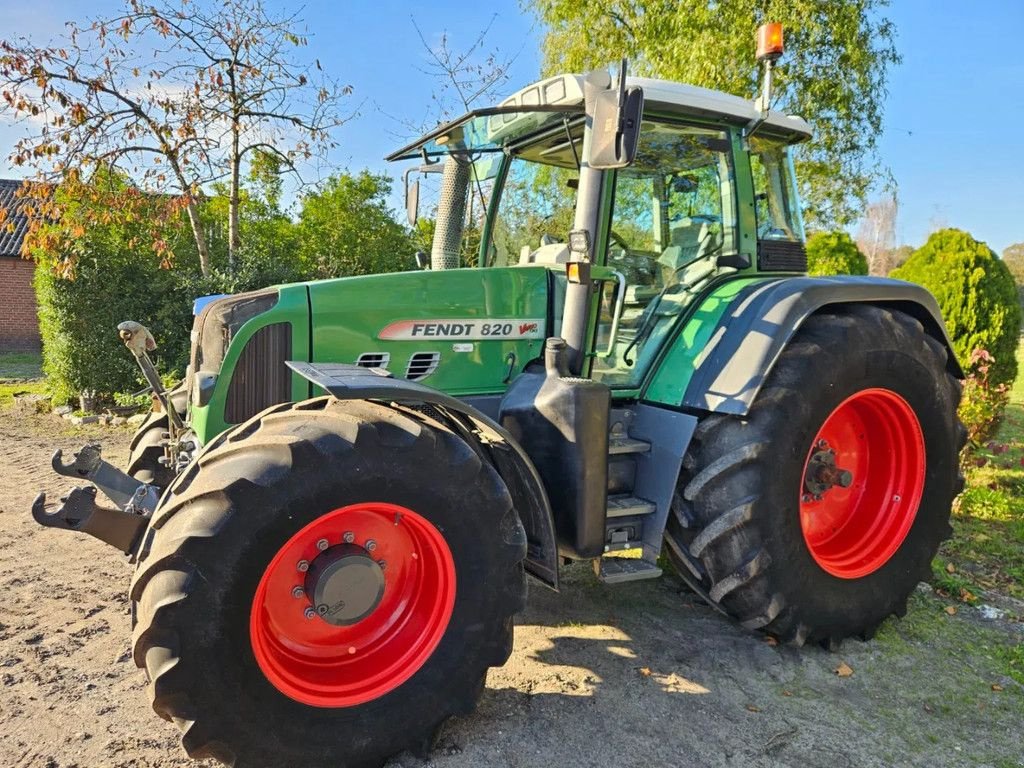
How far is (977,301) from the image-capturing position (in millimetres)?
6613

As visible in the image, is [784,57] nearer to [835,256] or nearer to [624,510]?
[835,256]

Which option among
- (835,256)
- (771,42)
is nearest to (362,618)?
(771,42)

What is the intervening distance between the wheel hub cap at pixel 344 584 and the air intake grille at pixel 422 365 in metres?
0.92

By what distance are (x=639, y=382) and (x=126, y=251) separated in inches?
328

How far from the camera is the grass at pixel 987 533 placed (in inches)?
170

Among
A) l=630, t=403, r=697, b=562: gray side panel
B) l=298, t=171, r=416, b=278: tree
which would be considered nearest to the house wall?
l=298, t=171, r=416, b=278: tree

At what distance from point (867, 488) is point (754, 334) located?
1248mm

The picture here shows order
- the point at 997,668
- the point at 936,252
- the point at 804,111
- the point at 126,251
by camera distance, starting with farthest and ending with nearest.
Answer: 1. the point at 804,111
2. the point at 126,251
3. the point at 936,252
4. the point at 997,668

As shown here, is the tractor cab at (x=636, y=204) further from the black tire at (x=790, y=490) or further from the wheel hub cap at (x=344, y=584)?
the wheel hub cap at (x=344, y=584)

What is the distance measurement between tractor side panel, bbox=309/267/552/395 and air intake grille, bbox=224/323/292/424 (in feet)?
0.44

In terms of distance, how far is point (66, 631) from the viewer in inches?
134

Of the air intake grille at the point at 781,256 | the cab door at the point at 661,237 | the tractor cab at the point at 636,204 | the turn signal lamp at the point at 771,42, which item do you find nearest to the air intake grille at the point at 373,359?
the tractor cab at the point at 636,204

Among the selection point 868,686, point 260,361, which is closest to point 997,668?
point 868,686

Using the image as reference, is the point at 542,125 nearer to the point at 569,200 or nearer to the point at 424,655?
the point at 569,200
